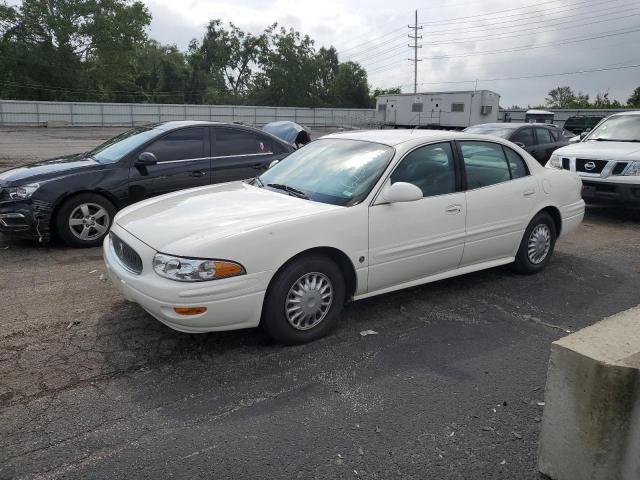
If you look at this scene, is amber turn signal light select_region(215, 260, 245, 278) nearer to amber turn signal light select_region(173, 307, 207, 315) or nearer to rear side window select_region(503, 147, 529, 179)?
amber turn signal light select_region(173, 307, 207, 315)

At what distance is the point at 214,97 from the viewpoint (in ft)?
237

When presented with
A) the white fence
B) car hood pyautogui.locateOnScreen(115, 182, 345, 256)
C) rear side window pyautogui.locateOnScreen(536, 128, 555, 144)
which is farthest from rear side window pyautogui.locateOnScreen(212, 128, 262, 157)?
the white fence

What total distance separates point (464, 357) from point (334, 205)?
1464 mm

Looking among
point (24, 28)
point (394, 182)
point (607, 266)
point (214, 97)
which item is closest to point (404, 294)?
point (394, 182)

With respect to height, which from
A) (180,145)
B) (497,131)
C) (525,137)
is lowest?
(180,145)

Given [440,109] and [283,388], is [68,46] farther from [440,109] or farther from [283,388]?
[283,388]

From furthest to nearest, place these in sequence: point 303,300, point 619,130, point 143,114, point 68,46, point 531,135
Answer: point 68,46
point 143,114
point 531,135
point 619,130
point 303,300

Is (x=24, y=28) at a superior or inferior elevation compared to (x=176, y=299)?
superior

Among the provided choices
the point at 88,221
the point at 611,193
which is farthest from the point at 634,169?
the point at 88,221

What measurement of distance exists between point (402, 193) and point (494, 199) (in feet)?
4.47

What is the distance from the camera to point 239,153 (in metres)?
7.66

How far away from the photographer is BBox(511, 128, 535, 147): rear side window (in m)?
12.0

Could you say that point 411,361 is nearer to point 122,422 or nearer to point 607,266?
point 122,422

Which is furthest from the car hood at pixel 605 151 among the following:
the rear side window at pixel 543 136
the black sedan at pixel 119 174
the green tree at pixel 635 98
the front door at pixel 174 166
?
the green tree at pixel 635 98
